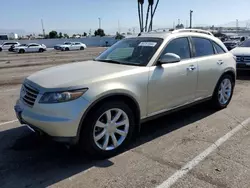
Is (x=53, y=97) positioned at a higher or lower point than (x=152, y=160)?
higher

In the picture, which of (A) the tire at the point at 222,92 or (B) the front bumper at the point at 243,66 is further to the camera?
(B) the front bumper at the point at 243,66

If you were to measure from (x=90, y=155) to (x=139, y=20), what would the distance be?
46555 mm

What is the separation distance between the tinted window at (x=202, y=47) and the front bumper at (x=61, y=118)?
2720mm

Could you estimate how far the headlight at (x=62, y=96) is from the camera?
128 inches

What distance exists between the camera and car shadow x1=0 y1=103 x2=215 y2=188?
10.6 feet

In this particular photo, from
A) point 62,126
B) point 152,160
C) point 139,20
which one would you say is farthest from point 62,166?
point 139,20

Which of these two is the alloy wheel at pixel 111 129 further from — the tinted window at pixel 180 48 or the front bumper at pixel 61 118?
the tinted window at pixel 180 48

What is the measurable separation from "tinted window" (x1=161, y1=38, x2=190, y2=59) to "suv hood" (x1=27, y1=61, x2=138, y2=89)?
2.84 ft

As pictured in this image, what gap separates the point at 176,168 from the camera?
3430mm

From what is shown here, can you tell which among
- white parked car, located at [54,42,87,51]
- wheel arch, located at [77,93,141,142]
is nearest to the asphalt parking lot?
wheel arch, located at [77,93,141,142]

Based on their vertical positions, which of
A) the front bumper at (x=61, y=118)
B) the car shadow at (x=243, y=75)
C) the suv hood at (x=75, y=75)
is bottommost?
the car shadow at (x=243, y=75)


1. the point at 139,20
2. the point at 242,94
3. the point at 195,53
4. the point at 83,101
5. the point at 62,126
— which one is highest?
the point at 139,20

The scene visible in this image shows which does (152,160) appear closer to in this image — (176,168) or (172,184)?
(176,168)

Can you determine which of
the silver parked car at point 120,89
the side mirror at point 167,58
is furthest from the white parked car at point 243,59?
the side mirror at point 167,58
